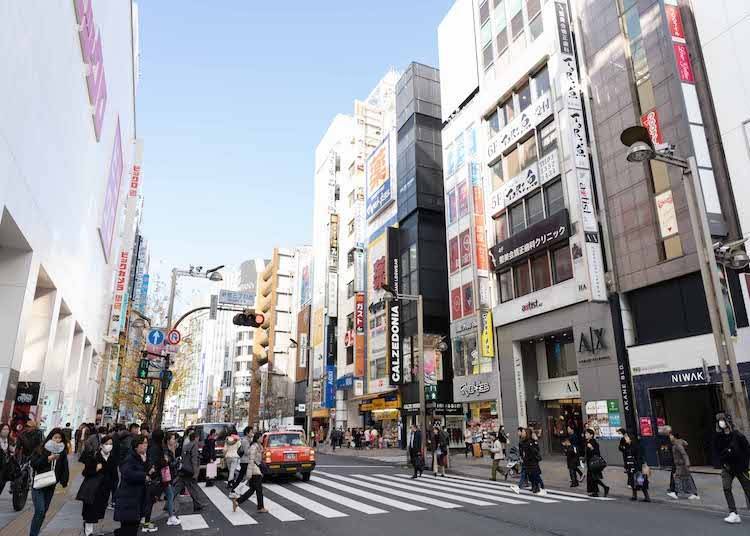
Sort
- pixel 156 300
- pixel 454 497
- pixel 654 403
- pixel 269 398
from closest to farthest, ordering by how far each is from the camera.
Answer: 1. pixel 454 497
2. pixel 654 403
3. pixel 156 300
4. pixel 269 398

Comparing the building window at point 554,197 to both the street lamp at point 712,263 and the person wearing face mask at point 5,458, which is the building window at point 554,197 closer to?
the street lamp at point 712,263

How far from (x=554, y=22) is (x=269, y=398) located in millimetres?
65326

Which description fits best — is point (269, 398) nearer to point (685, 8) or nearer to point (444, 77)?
point (444, 77)

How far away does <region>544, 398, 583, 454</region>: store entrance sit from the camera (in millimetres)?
25888

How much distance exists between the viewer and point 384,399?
4312 centimetres

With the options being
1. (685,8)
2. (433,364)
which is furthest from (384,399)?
(685,8)

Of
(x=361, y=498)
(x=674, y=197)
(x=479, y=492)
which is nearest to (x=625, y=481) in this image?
(x=479, y=492)

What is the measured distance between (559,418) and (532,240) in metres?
9.56

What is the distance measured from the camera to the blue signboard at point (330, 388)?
5347 cm

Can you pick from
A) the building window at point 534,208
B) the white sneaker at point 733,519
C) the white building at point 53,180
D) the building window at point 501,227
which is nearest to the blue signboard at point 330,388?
the white building at point 53,180

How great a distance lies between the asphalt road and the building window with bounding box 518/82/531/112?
71.9 ft

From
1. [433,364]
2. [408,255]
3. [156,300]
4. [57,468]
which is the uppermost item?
[408,255]

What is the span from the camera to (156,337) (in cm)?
1869

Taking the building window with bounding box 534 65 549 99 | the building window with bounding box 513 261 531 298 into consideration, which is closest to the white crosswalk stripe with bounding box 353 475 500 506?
the building window with bounding box 513 261 531 298
